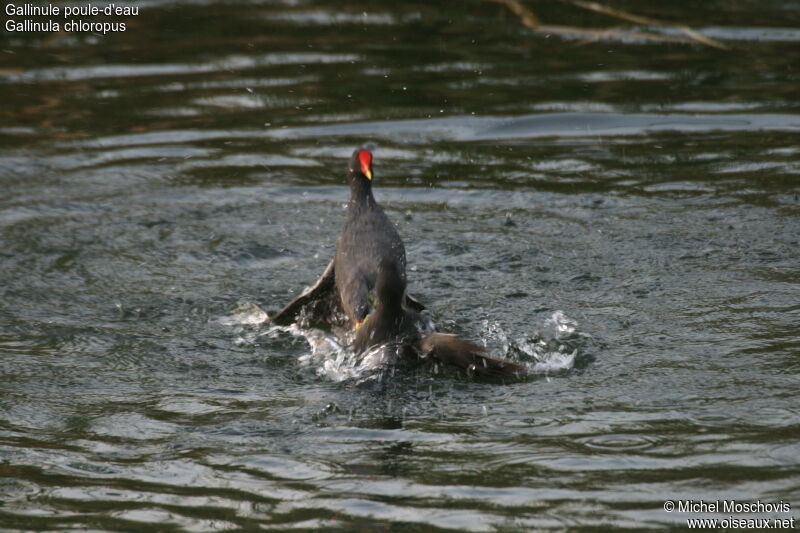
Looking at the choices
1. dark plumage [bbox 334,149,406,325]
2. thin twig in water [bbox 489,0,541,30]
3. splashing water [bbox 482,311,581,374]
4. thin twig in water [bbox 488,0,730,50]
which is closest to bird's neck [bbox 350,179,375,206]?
dark plumage [bbox 334,149,406,325]

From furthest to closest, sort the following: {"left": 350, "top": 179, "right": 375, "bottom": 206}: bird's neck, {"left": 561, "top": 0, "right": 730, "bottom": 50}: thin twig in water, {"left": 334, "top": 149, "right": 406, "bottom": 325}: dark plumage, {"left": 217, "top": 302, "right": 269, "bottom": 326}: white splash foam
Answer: {"left": 561, "top": 0, "right": 730, "bottom": 50}: thin twig in water, {"left": 350, "top": 179, "right": 375, "bottom": 206}: bird's neck, {"left": 217, "top": 302, "right": 269, "bottom": 326}: white splash foam, {"left": 334, "top": 149, "right": 406, "bottom": 325}: dark plumage

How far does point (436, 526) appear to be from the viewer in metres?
3.85

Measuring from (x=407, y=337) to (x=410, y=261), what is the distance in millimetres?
1565

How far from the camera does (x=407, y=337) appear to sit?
18.0ft

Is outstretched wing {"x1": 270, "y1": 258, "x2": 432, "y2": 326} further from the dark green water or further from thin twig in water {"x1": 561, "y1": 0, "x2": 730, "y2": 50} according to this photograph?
thin twig in water {"x1": 561, "y1": 0, "x2": 730, "y2": 50}

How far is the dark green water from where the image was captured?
421 centimetres

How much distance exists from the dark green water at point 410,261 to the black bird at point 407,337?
4.2 inches

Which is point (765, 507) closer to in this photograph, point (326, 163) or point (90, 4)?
point (326, 163)

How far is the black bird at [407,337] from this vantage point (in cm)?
521

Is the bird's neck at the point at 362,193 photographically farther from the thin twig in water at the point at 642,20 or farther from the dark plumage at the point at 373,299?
Result: the thin twig in water at the point at 642,20

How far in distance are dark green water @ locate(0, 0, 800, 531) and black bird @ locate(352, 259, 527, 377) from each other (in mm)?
105

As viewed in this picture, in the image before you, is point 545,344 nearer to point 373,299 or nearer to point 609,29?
point 373,299

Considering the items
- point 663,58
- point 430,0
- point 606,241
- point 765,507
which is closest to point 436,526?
point 765,507

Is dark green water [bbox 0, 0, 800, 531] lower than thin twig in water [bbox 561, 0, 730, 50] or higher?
lower
